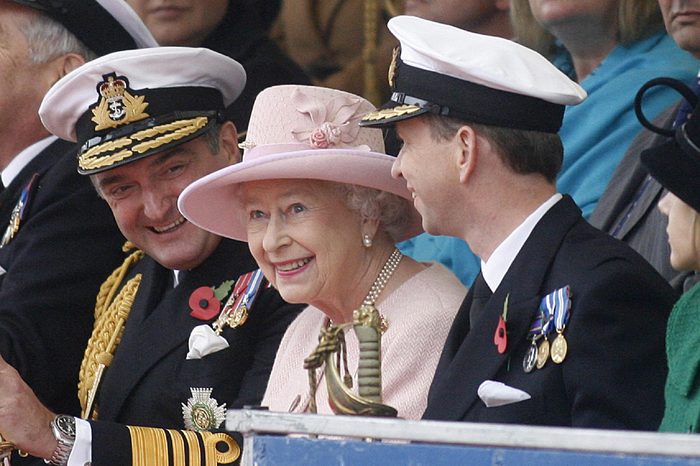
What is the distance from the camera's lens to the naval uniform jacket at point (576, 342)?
297 cm

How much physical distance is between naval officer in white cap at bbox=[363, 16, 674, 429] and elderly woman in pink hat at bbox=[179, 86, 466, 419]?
0.76 feet

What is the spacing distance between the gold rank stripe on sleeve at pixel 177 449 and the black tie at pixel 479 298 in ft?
2.63

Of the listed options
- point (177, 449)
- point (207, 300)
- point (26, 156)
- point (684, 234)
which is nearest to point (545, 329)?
point (684, 234)

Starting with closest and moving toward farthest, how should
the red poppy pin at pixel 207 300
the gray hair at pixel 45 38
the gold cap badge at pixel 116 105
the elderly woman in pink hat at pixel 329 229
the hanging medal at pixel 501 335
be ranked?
the hanging medal at pixel 501 335 < the elderly woman in pink hat at pixel 329 229 < the red poppy pin at pixel 207 300 < the gold cap badge at pixel 116 105 < the gray hair at pixel 45 38

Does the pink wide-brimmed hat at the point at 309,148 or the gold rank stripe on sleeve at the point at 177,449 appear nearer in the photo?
the pink wide-brimmed hat at the point at 309,148

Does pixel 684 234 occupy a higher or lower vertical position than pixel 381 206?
higher

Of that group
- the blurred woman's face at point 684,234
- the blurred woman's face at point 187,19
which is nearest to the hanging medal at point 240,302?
the blurred woman's face at point 684,234

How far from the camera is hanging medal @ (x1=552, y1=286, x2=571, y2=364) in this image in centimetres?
300

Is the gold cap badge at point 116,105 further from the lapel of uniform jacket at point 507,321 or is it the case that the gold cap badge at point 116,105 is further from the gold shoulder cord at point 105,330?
the lapel of uniform jacket at point 507,321

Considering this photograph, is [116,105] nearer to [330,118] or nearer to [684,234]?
[330,118]

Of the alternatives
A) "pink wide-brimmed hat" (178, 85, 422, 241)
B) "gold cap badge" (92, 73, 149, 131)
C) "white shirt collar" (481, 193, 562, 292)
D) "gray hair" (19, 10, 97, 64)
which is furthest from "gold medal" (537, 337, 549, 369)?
"gray hair" (19, 10, 97, 64)

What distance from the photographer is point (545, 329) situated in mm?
3068

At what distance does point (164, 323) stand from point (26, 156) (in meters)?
1.06

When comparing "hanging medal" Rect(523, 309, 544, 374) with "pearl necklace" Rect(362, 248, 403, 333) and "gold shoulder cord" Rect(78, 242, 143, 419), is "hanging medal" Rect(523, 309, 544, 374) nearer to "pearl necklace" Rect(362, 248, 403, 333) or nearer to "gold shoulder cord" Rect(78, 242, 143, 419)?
"pearl necklace" Rect(362, 248, 403, 333)
